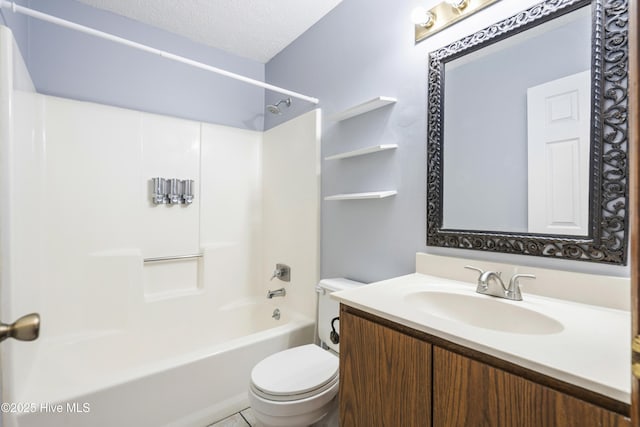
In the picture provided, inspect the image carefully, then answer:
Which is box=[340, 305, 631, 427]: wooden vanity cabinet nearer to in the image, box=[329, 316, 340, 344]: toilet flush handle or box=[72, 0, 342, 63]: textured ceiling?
box=[329, 316, 340, 344]: toilet flush handle

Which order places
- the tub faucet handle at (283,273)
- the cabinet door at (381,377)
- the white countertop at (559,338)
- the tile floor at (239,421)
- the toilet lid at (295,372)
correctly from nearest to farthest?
1. the white countertop at (559,338)
2. the cabinet door at (381,377)
3. the toilet lid at (295,372)
4. the tile floor at (239,421)
5. the tub faucet handle at (283,273)

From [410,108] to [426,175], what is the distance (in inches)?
13.8

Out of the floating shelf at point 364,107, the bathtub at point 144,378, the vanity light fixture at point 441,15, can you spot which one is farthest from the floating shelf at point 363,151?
the bathtub at point 144,378

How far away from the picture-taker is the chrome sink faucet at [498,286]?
40.8 inches

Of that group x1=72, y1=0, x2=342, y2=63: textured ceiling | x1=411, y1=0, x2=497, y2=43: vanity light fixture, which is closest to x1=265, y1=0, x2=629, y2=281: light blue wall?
x1=411, y1=0, x2=497, y2=43: vanity light fixture

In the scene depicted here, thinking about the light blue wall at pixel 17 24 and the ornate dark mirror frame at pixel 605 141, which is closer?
the ornate dark mirror frame at pixel 605 141

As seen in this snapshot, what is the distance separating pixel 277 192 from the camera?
242 cm

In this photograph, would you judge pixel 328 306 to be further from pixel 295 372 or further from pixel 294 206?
pixel 294 206

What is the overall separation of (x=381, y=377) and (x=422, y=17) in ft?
4.86

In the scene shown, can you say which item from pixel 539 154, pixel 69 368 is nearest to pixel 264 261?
pixel 69 368

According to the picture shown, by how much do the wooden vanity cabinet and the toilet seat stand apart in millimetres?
244

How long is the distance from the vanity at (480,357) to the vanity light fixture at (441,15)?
1.05 metres

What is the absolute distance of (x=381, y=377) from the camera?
36.7 inches

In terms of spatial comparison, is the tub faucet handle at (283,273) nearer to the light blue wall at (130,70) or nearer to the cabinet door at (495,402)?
the light blue wall at (130,70)
